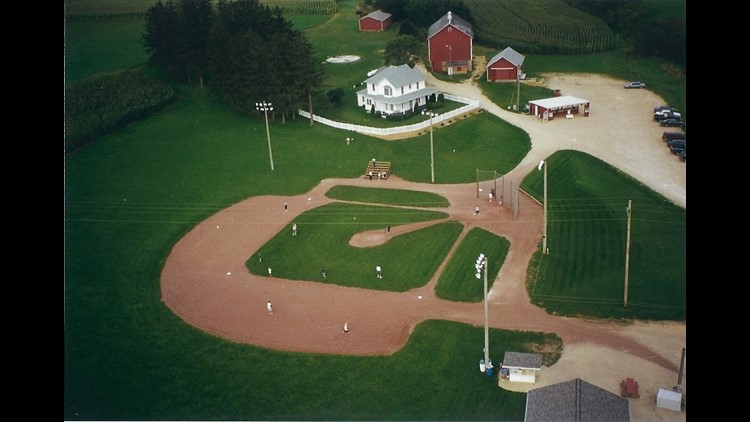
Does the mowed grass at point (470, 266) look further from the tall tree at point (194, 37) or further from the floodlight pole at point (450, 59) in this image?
the tall tree at point (194, 37)

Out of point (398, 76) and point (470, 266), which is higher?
point (398, 76)

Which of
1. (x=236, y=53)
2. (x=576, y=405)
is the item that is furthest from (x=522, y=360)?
(x=236, y=53)

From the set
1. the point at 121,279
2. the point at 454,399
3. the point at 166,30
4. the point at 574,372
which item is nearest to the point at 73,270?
the point at 121,279

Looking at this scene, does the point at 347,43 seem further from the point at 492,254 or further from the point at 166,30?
the point at 492,254

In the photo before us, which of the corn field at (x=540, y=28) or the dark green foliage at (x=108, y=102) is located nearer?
the dark green foliage at (x=108, y=102)

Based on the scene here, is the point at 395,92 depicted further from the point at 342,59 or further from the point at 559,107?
the point at 342,59

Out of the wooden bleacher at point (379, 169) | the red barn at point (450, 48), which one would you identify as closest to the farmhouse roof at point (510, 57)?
the red barn at point (450, 48)
